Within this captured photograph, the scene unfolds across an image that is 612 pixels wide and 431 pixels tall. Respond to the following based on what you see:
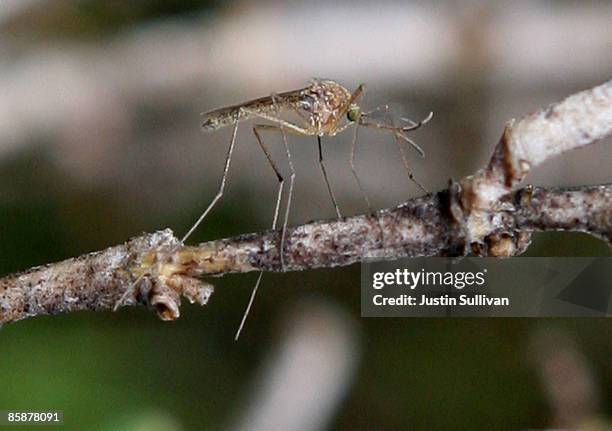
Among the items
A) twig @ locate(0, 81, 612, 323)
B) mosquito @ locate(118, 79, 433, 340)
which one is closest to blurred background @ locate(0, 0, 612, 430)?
mosquito @ locate(118, 79, 433, 340)

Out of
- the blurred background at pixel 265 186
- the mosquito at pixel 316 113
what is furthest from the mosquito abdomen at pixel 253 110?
the blurred background at pixel 265 186

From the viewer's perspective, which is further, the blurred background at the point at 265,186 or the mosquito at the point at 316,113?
the blurred background at the point at 265,186

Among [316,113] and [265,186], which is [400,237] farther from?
[265,186]

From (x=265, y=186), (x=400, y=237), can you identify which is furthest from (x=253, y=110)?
(x=265, y=186)

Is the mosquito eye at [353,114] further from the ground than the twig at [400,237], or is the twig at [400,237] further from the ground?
the mosquito eye at [353,114]

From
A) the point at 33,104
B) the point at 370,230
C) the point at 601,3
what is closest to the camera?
the point at 370,230

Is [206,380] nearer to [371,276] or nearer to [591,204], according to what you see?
[371,276]

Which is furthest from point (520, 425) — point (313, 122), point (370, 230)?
point (370, 230)

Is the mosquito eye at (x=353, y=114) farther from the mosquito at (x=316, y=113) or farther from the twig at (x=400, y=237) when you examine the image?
the twig at (x=400, y=237)
